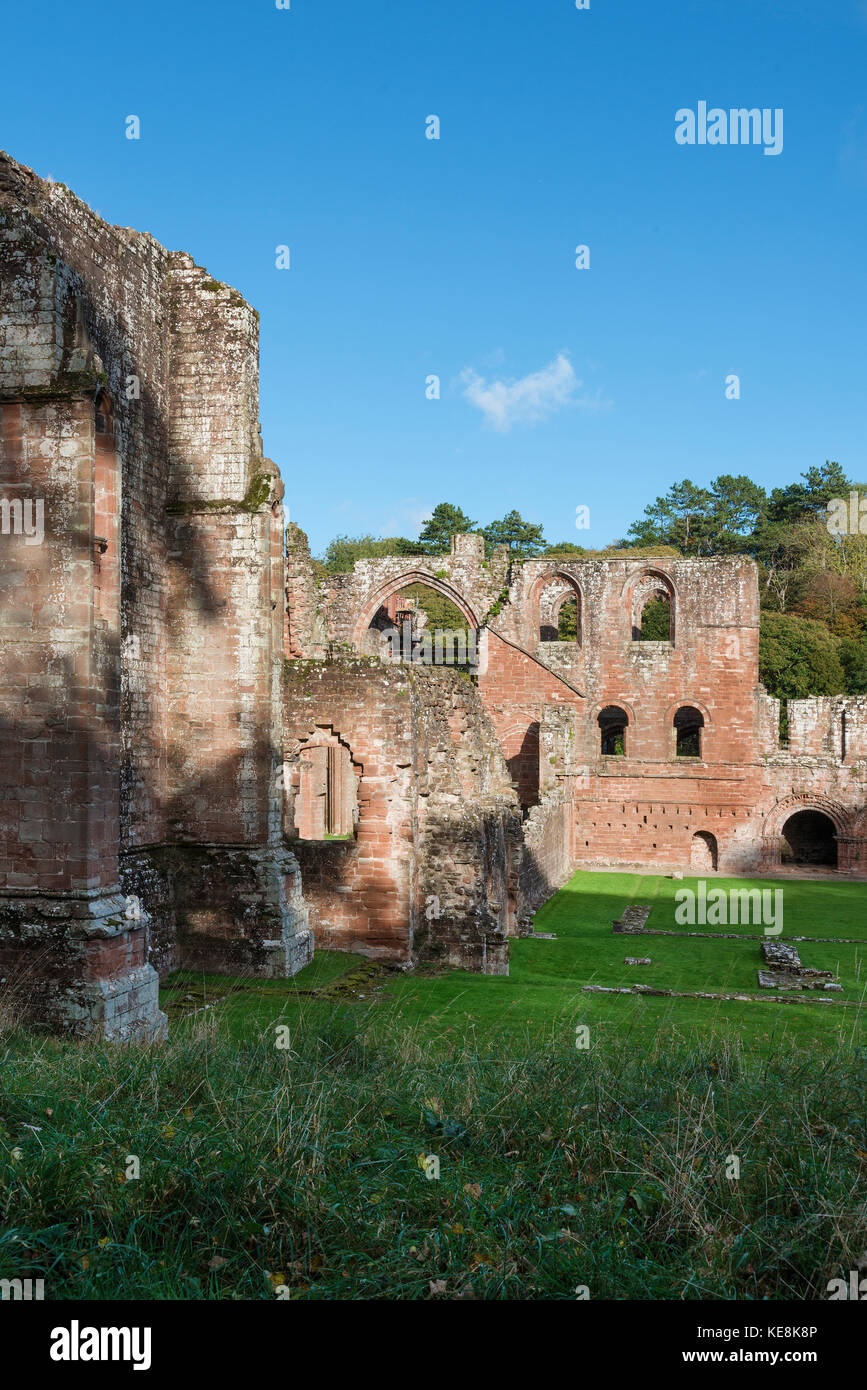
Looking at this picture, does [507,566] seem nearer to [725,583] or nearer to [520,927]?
[725,583]

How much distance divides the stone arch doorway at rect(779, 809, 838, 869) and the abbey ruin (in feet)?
36.5

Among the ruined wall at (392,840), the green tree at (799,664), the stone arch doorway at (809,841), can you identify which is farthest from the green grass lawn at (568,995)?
the green tree at (799,664)

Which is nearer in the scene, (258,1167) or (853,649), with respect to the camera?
(258,1167)

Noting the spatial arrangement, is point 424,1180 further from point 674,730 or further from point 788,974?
point 674,730

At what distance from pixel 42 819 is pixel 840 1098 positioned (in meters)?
5.85

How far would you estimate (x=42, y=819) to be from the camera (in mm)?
7941

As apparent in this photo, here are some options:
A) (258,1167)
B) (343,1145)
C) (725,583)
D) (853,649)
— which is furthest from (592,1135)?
(853,649)

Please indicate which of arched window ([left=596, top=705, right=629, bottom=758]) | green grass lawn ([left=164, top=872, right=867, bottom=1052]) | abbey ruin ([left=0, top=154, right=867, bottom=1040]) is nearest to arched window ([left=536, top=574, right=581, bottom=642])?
arched window ([left=596, top=705, right=629, bottom=758])

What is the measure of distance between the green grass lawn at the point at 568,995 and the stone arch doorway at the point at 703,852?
26.0 ft

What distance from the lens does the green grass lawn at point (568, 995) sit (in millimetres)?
8500

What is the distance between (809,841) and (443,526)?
106 ft

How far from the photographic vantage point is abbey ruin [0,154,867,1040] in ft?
25.9

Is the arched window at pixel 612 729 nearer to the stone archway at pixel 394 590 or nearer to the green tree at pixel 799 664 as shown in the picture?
the stone archway at pixel 394 590

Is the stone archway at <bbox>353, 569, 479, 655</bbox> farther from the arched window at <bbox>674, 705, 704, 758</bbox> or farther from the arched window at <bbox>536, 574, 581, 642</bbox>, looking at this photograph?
the arched window at <bbox>674, 705, 704, 758</bbox>
